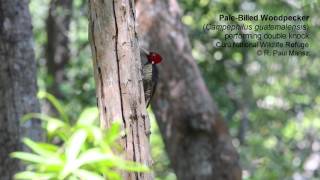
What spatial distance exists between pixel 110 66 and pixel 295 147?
616 cm

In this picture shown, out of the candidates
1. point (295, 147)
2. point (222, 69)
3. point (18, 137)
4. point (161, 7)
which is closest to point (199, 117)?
point (161, 7)

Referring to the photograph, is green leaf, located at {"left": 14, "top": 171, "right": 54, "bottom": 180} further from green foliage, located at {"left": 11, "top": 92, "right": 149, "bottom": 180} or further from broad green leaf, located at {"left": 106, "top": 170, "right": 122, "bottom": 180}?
broad green leaf, located at {"left": 106, "top": 170, "right": 122, "bottom": 180}

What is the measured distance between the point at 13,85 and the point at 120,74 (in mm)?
1779

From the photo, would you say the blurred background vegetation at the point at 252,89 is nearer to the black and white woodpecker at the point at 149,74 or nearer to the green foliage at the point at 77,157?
the black and white woodpecker at the point at 149,74

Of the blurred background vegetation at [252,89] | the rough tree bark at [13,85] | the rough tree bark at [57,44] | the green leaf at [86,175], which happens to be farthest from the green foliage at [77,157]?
the rough tree bark at [57,44]

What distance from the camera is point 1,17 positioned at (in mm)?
3771

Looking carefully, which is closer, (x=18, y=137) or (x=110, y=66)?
(x=110, y=66)

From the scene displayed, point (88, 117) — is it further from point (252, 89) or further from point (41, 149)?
point (252, 89)

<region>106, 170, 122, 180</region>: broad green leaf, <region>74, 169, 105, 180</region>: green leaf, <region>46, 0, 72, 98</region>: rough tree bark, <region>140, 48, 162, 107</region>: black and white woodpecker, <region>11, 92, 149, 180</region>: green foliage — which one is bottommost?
<region>106, 170, 122, 180</region>: broad green leaf

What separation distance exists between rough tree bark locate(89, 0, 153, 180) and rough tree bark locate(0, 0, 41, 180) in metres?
1.70

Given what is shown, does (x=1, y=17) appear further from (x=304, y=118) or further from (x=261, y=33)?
(x=304, y=118)

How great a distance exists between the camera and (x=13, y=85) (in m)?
3.76

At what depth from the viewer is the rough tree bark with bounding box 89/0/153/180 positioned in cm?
212

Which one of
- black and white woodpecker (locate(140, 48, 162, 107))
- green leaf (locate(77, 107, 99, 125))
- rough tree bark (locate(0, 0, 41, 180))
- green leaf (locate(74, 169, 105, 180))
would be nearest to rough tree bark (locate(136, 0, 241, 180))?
rough tree bark (locate(0, 0, 41, 180))
